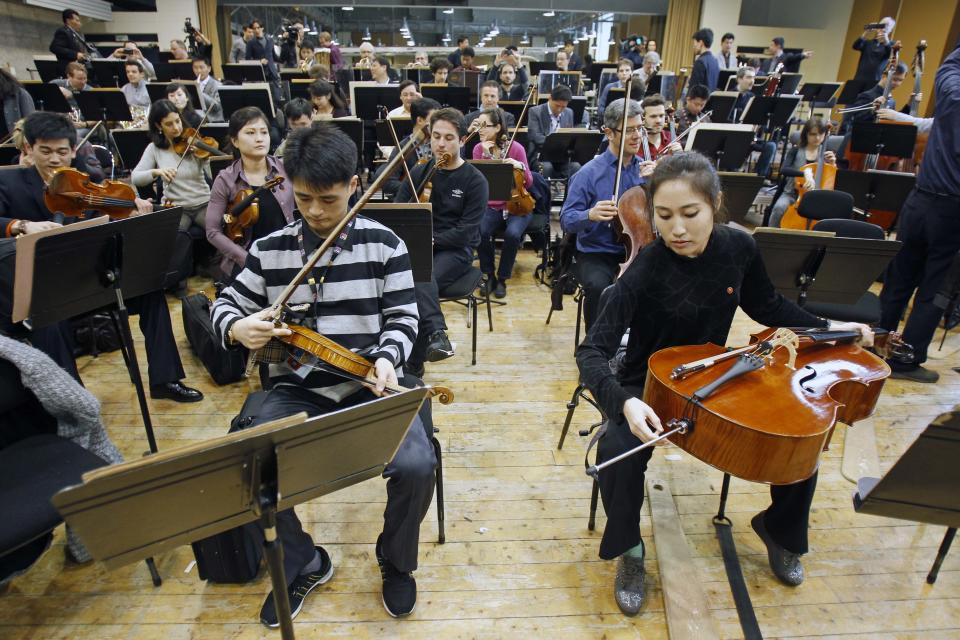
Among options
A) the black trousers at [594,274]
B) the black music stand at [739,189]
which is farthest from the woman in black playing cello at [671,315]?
the black music stand at [739,189]

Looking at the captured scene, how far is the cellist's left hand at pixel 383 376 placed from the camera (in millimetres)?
1501

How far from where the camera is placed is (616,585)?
71.6 inches

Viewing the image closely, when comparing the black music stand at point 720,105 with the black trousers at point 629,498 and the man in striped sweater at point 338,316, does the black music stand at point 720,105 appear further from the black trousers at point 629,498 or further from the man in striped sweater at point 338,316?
the man in striped sweater at point 338,316

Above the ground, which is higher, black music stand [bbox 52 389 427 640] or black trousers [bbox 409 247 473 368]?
black music stand [bbox 52 389 427 640]

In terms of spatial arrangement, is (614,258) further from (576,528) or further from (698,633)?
(698,633)

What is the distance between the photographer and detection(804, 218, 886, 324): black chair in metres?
2.82

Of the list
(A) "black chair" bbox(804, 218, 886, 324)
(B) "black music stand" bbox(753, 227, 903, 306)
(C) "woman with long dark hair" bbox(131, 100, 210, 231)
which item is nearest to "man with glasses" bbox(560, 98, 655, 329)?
(B) "black music stand" bbox(753, 227, 903, 306)

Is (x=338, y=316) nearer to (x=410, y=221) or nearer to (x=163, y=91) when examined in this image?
(x=410, y=221)

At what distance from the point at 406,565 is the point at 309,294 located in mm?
863

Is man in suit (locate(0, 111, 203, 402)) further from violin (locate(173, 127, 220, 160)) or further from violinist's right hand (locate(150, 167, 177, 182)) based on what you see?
violin (locate(173, 127, 220, 160))

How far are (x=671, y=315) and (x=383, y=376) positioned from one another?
2.86ft

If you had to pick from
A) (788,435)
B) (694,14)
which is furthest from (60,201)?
(694,14)

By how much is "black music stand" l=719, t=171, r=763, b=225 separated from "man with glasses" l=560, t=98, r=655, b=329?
2.13ft

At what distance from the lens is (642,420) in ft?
4.74
